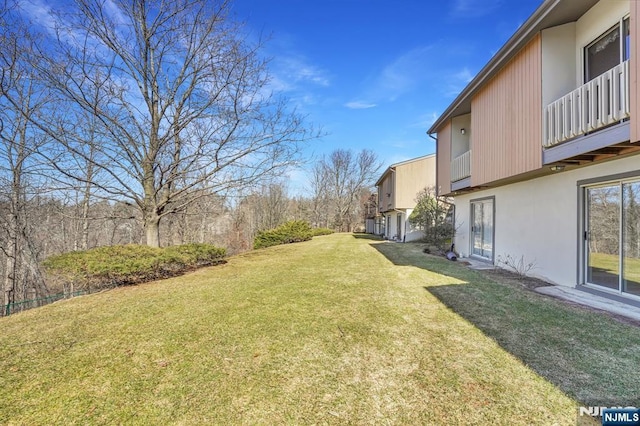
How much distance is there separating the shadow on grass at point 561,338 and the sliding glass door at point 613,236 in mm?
1208

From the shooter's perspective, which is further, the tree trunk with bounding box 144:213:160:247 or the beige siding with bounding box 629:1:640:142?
the tree trunk with bounding box 144:213:160:247

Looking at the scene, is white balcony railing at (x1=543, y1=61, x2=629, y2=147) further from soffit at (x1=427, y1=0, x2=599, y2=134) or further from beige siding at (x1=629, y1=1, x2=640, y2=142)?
soffit at (x1=427, y1=0, x2=599, y2=134)

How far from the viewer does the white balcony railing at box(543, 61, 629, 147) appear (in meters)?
4.09

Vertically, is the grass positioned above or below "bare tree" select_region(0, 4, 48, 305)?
below

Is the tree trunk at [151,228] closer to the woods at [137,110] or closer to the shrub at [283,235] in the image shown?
the woods at [137,110]

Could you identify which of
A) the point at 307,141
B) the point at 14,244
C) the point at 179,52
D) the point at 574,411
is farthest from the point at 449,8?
the point at 14,244

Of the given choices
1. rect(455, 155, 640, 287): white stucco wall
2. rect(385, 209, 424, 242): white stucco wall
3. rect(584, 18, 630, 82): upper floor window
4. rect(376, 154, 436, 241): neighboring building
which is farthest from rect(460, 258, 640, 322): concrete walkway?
rect(376, 154, 436, 241): neighboring building

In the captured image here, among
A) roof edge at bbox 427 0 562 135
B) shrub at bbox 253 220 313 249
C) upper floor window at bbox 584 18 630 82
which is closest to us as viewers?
upper floor window at bbox 584 18 630 82

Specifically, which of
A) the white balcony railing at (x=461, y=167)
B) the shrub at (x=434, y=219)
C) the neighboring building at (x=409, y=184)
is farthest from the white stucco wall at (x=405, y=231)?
the white balcony railing at (x=461, y=167)

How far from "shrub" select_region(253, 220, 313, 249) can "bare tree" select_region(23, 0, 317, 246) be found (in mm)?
12563

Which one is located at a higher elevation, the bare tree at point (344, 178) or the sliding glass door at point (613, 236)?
the bare tree at point (344, 178)

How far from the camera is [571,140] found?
16.4ft

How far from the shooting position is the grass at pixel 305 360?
2.23 meters

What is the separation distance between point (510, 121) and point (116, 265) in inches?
377
